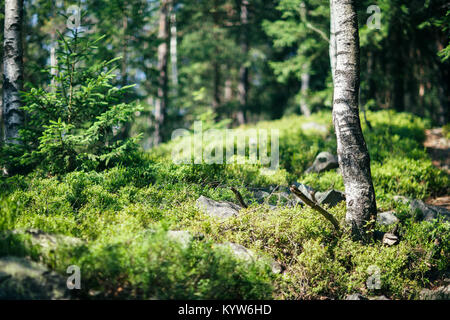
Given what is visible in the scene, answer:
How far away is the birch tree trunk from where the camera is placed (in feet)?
21.2

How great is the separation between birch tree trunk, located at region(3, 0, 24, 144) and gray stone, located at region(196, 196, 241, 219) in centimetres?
441

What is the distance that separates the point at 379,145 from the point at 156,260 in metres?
8.53

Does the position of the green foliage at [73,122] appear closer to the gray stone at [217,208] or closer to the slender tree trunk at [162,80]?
the gray stone at [217,208]

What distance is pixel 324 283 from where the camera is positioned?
4.11 meters

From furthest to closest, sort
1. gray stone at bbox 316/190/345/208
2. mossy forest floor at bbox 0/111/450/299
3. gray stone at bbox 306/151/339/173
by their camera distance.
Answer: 1. gray stone at bbox 306/151/339/173
2. gray stone at bbox 316/190/345/208
3. mossy forest floor at bbox 0/111/450/299

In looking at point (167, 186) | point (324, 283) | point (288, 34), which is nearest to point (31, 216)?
point (167, 186)

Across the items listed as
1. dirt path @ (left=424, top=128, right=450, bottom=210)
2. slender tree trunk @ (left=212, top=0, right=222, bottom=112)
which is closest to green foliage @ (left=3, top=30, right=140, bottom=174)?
dirt path @ (left=424, top=128, right=450, bottom=210)

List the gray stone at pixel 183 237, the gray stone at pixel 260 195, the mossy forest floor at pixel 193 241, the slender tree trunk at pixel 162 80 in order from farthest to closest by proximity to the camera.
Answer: the slender tree trunk at pixel 162 80
the gray stone at pixel 260 195
the gray stone at pixel 183 237
the mossy forest floor at pixel 193 241

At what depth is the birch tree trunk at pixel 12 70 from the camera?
647 cm

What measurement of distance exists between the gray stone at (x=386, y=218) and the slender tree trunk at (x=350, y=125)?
25.0 inches

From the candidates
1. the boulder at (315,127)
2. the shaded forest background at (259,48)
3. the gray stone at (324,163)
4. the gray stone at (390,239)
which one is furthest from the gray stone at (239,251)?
the boulder at (315,127)

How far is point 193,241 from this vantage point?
400cm

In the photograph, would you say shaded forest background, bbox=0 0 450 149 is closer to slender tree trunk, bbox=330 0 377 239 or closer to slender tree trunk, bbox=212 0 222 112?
slender tree trunk, bbox=212 0 222 112
